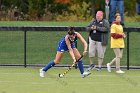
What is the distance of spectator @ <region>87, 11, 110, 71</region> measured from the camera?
2152 centimetres

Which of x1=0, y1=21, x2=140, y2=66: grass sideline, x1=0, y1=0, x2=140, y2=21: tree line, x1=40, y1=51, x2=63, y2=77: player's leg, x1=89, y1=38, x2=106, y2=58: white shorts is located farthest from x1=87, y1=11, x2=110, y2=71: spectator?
x1=0, y1=0, x2=140, y2=21: tree line

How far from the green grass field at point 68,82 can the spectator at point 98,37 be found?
54 centimetres

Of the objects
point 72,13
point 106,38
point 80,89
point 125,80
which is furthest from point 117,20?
point 72,13

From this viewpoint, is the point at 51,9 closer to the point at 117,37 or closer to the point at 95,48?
the point at 95,48

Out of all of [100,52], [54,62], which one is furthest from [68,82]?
[100,52]

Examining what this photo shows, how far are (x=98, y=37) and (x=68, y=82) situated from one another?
3.77 m

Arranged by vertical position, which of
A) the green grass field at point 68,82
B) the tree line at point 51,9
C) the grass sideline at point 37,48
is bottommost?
the green grass field at point 68,82

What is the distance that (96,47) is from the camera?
71.9 ft

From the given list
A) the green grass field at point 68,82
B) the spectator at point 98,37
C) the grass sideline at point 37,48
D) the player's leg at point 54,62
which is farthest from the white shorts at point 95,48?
the player's leg at point 54,62

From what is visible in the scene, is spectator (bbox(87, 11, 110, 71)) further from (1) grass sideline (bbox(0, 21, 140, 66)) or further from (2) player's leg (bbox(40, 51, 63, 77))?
(2) player's leg (bbox(40, 51, 63, 77))

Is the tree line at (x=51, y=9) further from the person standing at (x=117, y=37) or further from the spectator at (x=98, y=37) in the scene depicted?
the person standing at (x=117, y=37)

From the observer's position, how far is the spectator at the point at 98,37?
70.6ft

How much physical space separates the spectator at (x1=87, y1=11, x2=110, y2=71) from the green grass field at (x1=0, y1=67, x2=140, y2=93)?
1.78 feet

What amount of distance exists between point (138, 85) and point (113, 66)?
533 centimetres
